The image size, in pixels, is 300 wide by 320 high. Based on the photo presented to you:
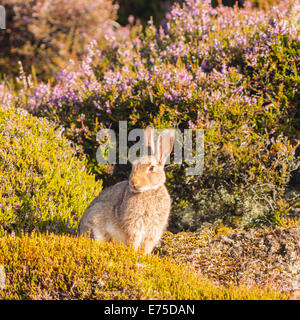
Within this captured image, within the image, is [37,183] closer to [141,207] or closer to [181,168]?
[141,207]

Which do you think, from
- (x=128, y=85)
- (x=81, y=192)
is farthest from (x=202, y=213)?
(x=128, y=85)

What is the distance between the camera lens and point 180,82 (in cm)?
700

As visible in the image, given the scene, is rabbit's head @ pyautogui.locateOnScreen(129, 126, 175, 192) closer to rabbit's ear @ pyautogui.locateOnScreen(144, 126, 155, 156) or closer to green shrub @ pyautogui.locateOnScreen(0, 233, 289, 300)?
rabbit's ear @ pyautogui.locateOnScreen(144, 126, 155, 156)

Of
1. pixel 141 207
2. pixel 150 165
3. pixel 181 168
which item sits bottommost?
pixel 141 207

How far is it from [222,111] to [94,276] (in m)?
3.36

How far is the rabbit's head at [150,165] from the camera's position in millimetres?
4793

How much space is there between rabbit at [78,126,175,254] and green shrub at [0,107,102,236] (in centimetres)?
90

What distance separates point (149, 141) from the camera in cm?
506

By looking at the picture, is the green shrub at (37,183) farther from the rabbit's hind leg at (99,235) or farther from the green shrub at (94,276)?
the green shrub at (94,276)

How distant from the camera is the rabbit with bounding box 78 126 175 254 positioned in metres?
4.89

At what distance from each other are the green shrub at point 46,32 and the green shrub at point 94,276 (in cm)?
875

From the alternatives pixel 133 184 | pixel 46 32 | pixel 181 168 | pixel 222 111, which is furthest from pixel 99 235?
pixel 46 32

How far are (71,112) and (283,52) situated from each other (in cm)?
366
